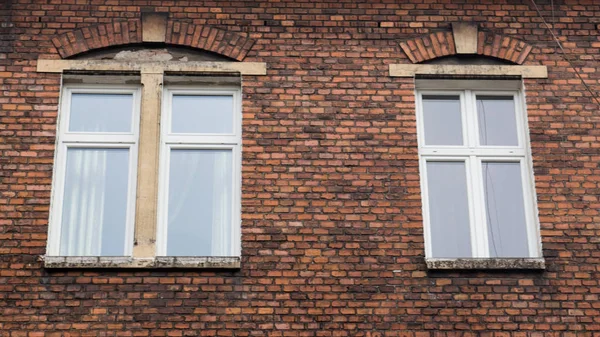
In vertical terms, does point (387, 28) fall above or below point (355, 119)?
above

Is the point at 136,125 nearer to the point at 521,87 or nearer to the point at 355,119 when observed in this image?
the point at 355,119

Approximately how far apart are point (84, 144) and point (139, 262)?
5.20ft

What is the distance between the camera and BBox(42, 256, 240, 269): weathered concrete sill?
9133mm

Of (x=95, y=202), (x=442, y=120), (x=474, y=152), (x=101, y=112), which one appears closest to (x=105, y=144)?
(x=101, y=112)

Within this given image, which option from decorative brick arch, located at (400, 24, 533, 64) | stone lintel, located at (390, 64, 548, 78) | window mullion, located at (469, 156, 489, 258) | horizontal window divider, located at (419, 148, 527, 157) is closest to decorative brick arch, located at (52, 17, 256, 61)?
stone lintel, located at (390, 64, 548, 78)

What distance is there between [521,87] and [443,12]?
120cm

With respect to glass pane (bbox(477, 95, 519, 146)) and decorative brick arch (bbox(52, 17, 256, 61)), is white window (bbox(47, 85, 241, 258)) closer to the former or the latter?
decorative brick arch (bbox(52, 17, 256, 61))

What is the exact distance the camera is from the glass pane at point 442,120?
10242 millimetres

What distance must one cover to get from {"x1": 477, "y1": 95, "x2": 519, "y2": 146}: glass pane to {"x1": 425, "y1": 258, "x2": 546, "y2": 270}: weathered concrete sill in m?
1.50

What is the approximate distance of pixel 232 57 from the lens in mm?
10188

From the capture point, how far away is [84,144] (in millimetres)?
10000

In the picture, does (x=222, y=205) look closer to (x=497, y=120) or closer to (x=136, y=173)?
(x=136, y=173)

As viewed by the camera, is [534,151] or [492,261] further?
[534,151]

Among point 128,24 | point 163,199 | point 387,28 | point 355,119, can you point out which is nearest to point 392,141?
point 355,119
